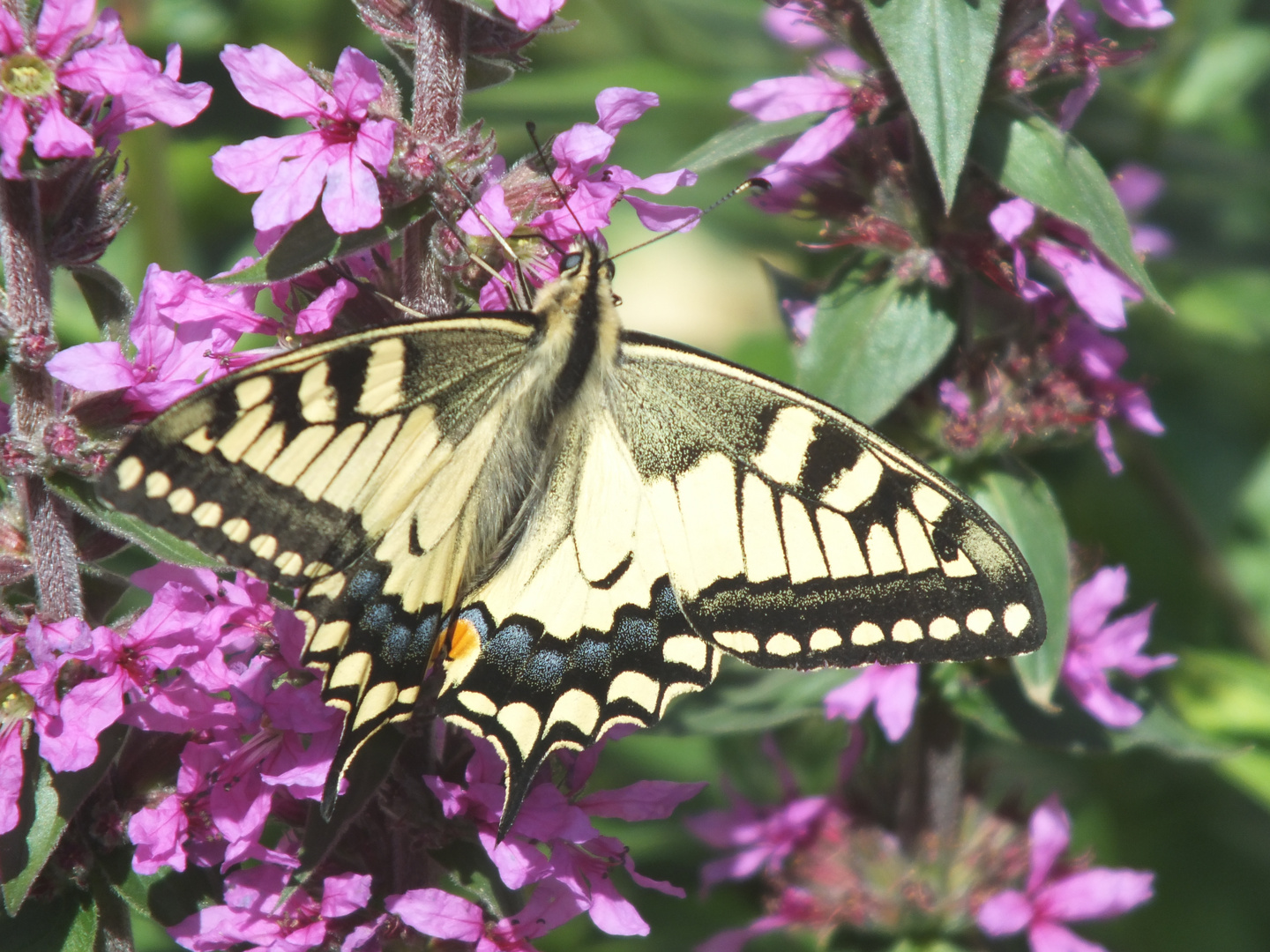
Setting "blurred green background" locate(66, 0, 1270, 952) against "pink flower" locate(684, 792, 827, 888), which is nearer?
"pink flower" locate(684, 792, 827, 888)

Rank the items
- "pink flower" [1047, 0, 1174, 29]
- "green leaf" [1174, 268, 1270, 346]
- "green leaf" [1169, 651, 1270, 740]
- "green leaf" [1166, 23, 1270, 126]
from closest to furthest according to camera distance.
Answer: "pink flower" [1047, 0, 1174, 29] → "green leaf" [1169, 651, 1270, 740] → "green leaf" [1174, 268, 1270, 346] → "green leaf" [1166, 23, 1270, 126]

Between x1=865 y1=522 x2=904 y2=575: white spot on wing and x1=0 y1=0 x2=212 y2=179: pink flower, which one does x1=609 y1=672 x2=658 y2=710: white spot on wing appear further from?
x1=0 y1=0 x2=212 y2=179: pink flower

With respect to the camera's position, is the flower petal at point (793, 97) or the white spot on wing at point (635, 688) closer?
the white spot on wing at point (635, 688)

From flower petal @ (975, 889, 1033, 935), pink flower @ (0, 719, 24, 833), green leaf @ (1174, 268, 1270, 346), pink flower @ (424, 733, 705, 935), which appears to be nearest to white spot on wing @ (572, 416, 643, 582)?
pink flower @ (424, 733, 705, 935)

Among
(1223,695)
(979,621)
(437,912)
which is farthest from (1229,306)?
(437,912)

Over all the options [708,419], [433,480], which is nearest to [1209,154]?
[708,419]

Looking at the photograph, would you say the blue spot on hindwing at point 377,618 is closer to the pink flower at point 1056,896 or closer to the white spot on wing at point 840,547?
the white spot on wing at point 840,547

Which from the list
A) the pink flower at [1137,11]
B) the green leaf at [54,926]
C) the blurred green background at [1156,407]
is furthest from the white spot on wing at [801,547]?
the blurred green background at [1156,407]

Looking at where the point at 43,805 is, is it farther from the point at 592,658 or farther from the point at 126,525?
the point at 592,658
